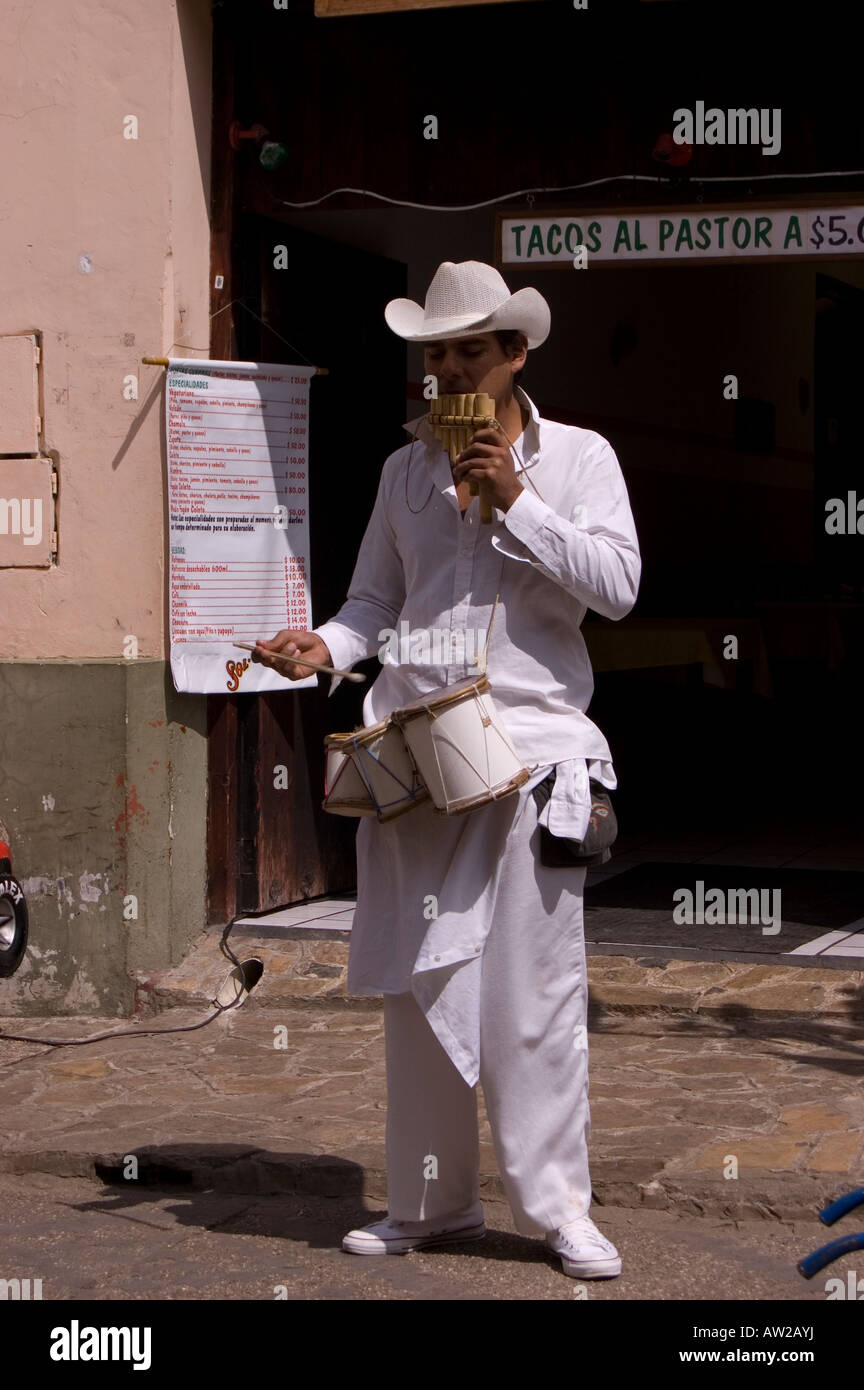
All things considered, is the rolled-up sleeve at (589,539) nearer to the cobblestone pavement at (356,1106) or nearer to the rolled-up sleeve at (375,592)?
the rolled-up sleeve at (375,592)

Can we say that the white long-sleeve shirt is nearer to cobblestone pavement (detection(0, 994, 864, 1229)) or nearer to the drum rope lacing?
the drum rope lacing

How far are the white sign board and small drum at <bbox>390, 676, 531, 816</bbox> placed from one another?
3085 millimetres

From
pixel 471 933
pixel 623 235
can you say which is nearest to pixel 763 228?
pixel 623 235

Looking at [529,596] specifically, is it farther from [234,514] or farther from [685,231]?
[234,514]

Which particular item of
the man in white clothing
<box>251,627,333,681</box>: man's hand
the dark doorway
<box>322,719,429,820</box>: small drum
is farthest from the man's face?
the dark doorway

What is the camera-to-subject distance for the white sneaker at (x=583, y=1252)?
163 inches

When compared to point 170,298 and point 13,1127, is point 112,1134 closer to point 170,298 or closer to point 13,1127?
point 13,1127

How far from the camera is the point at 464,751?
395 centimetres

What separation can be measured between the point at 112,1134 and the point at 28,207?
Answer: 361cm

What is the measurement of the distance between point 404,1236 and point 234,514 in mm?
3505

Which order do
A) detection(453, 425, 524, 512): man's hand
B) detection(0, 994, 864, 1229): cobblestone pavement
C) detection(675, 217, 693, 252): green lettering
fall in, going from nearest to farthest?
detection(453, 425, 524, 512): man's hand, detection(0, 994, 864, 1229): cobblestone pavement, detection(675, 217, 693, 252): green lettering

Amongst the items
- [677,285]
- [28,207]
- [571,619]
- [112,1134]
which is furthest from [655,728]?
[571,619]

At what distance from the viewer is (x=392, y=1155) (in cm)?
433

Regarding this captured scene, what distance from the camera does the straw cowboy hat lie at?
411 cm
